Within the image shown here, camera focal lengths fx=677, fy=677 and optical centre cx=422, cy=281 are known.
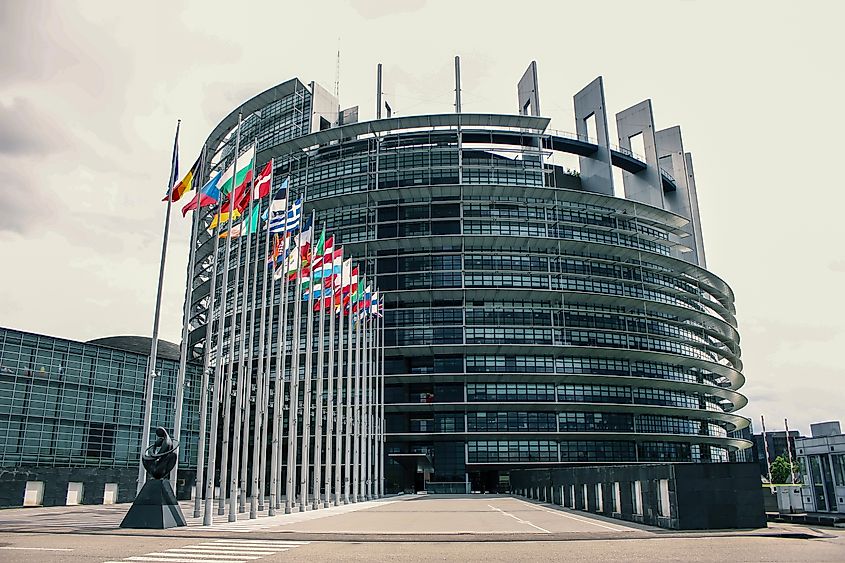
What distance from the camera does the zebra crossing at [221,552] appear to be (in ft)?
54.1

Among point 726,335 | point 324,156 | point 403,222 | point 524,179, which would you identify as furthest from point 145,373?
point 726,335

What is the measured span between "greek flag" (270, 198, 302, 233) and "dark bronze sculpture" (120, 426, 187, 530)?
46.9 ft

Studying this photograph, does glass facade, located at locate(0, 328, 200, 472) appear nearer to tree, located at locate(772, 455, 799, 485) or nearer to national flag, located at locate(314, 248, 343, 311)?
national flag, located at locate(314, 248, 343, 311)

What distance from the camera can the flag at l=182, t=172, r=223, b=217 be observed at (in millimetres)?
31594

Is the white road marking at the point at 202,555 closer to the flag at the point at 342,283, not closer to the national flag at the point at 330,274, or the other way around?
the national flag at the point at 330,274

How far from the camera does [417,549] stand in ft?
61.1

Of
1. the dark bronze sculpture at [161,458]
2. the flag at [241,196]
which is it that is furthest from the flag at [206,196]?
the dark bronze sculpture at [161,458]

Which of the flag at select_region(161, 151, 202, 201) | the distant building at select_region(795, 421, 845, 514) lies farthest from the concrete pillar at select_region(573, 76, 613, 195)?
the flag at select_region(161, 151, 202, 201)

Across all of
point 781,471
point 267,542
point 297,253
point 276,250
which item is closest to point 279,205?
point 276,250

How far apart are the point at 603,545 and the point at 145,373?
173ft

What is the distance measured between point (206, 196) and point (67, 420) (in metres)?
32.3

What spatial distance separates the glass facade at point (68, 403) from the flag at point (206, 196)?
89.3ft

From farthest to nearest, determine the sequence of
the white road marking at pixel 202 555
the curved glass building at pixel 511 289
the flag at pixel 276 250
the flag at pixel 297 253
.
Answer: the curved glass building at pixel 511 289, the flag at pixel 297 253, the flag at pixel 276 250, the white road marking at pixel 202 555

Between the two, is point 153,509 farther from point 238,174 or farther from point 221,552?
point 238,174
